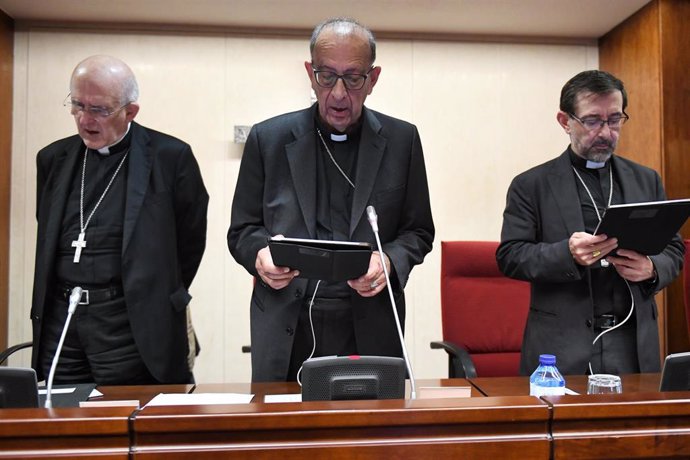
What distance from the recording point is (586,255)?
76.5 inches

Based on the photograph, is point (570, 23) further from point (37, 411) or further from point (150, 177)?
point (37, 411)

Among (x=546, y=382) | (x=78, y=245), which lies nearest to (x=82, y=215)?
(x=78, y=245)

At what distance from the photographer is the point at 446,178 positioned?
14.8 feet

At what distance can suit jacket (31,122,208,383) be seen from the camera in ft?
6.91

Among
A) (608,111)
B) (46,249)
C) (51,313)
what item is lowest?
(51,313)

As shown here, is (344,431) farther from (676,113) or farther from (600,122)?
(676,113)

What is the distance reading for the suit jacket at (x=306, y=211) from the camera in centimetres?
193

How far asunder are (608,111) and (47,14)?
138 inches

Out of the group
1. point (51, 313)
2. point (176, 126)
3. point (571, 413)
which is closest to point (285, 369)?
point (51, 313)

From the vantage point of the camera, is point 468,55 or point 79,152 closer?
point 79,152

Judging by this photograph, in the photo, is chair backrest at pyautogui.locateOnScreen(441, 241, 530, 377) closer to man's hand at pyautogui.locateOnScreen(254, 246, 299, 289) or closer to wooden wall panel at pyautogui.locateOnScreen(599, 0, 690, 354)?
man's hand at pyautogui.locateOnScreen(254, 246, 299, 289)

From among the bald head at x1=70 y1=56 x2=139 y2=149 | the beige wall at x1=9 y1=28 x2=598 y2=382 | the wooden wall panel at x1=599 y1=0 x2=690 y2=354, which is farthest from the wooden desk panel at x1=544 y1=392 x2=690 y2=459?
the beige wall at x1=9 y1=28 x2=598 y2=382

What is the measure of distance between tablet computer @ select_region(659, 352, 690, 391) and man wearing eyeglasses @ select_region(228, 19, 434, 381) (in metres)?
Result: 0.74

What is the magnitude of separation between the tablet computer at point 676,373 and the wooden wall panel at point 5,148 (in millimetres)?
3877
